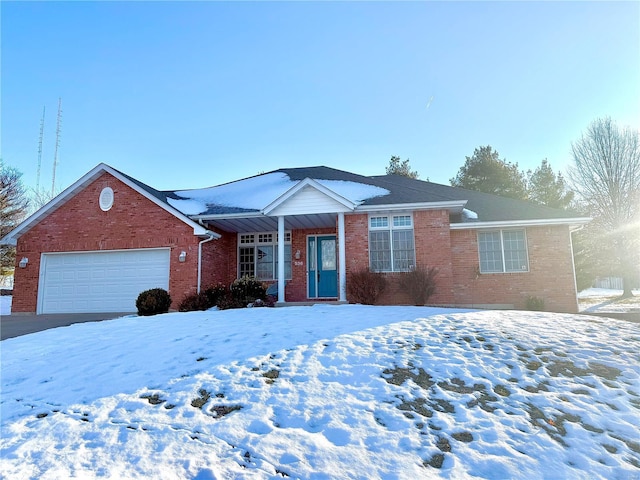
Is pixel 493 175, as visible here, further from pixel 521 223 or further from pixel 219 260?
pixel 219 260

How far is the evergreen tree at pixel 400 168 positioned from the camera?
104ft

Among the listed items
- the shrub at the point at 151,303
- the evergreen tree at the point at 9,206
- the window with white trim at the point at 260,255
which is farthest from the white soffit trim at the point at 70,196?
the evergreen tree at the point at 9,206

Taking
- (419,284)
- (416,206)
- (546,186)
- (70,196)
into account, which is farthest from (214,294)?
(546,186)

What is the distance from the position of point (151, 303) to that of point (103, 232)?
14.1 feet

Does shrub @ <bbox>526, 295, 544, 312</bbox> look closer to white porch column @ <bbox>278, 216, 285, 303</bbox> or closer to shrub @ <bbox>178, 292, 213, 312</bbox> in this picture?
white porch column @ <bbox>278, 216, 285, 303</bbox>

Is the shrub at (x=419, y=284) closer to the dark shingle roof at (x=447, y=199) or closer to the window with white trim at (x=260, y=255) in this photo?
the dark shingle roof at (x=447, y=199)

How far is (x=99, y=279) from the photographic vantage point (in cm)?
1315

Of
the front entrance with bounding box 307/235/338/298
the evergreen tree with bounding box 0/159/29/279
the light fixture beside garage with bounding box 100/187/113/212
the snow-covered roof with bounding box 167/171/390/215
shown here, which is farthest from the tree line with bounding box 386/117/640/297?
the evergreen tree with bounding box 0/159/29/279

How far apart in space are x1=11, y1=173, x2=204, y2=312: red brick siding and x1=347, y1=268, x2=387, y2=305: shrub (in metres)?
5.15

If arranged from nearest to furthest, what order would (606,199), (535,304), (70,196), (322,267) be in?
(535,304)
(70,196)
(322,267)
(606,199)

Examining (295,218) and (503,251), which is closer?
(295,218)

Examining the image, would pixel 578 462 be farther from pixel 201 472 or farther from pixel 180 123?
pixel 180 123

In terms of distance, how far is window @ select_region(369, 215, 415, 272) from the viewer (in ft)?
40.8

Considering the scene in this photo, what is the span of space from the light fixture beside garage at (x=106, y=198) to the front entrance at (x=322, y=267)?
7.01 metres
